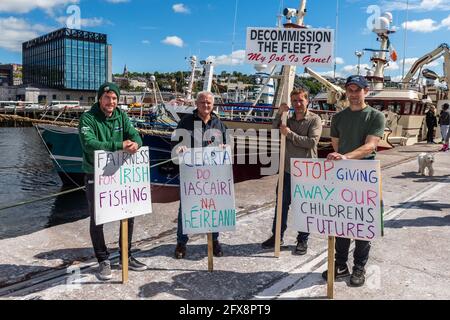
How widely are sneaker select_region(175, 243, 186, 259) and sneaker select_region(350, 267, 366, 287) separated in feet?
5.61

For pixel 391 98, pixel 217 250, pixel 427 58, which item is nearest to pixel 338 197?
pixel 217 250

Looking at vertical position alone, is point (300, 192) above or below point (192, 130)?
below

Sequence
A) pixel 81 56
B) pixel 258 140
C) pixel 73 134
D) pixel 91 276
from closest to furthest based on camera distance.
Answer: pixel 91 276 < pixel 258 140 < pixel 73 134 < pixel 81 56

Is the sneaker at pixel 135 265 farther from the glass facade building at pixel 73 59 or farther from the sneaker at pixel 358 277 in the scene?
the glass facade building at pixel 73 59

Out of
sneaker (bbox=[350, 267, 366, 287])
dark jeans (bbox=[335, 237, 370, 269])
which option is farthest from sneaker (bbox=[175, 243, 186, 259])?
sneaker (bbox=[350, 267, 366, 287])

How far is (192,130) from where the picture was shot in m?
4.32

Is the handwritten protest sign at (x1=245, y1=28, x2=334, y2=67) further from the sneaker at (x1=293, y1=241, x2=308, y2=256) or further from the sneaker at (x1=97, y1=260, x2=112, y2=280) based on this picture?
the sneaker at (x1=97, y1=260, x2=112, y2=280)

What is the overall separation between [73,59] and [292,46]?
93708 millimetres

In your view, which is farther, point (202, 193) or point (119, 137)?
point (202, 193)

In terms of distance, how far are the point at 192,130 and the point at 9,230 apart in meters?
8.91

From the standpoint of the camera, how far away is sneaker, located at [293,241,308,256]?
4543mm

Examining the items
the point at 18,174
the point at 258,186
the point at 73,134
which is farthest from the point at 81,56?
the point at 258,186

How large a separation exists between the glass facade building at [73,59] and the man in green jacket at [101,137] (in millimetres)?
91760
